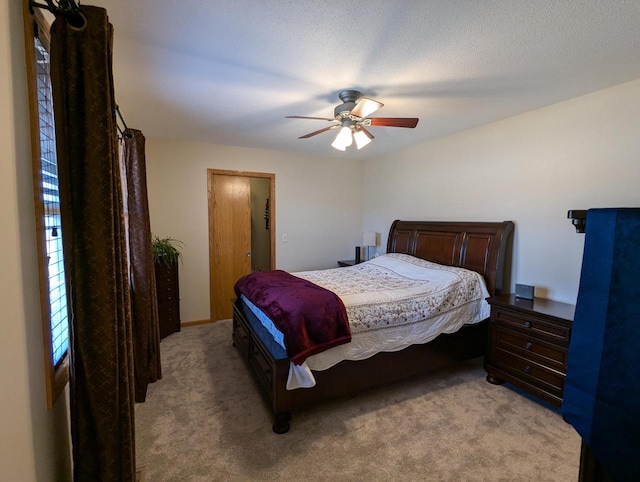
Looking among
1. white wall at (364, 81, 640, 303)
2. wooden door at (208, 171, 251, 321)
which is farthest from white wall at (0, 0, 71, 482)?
white wall at (364, 81, 640, 303)

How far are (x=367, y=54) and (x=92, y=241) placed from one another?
1.84 m

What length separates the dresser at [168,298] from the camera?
141 inches

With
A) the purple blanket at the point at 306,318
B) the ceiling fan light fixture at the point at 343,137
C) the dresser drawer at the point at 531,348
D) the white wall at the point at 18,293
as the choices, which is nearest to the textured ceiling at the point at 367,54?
the ceiling fan light fixture at the point at 343,137

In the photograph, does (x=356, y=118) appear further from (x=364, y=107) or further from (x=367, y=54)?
(x=367, y=54)

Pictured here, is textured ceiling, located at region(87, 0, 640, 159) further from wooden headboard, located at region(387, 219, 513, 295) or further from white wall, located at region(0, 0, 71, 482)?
wooden headboard, located at region(387, 219, 513, 295)

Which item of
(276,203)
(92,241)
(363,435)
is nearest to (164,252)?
(276,203)

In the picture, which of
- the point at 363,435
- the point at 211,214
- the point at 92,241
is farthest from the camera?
the point at 211,214

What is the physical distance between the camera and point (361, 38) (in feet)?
5.62

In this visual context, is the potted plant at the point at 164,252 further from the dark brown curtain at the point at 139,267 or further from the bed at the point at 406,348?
the dark brown curtain at the point at 139,267

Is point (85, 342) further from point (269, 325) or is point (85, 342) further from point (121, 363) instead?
point (269, 325)

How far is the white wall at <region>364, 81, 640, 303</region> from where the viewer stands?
2.33 meters

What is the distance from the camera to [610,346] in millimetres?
758

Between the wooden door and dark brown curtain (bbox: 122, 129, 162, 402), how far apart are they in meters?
1.98

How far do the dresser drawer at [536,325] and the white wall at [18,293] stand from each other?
119 inches
